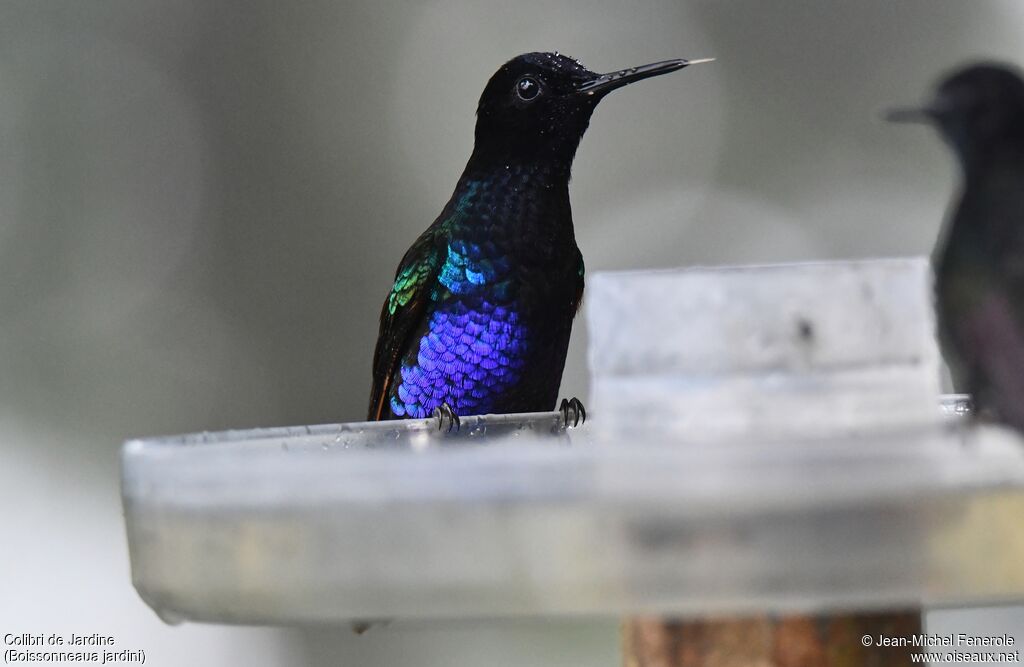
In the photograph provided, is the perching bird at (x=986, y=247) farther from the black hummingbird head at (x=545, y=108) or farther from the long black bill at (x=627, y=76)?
the black hummingbird head at (x=545, y=108)

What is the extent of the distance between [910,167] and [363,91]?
216cm

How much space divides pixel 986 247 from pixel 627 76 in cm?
174

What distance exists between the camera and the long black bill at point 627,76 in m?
2.31

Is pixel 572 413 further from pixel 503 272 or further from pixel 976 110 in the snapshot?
pixel 976 110

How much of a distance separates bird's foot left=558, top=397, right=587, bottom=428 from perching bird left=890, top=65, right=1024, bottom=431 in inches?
38.6

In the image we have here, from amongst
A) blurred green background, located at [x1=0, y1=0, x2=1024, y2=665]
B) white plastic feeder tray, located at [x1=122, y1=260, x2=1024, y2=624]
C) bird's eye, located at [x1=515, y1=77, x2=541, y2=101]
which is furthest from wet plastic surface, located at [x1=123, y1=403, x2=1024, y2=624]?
blurred green background, located at [x1=0, y1=0, x2=1024, y2=665]

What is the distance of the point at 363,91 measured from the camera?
5.23 meters

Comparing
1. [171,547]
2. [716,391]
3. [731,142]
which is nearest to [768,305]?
[716,391]

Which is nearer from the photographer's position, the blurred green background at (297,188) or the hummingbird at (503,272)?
the hummingbird at (503,272)

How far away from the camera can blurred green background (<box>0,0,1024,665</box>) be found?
4.80 m

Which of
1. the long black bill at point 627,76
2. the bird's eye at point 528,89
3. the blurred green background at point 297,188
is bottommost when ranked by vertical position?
the long black bill at point 627,76

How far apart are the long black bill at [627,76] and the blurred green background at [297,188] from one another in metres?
1.87

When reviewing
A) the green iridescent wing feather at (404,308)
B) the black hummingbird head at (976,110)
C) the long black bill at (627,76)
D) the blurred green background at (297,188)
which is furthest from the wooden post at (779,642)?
the blurred green background at (297,188)

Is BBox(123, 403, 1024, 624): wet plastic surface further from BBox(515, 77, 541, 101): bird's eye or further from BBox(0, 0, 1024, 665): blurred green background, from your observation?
BBox(0, 0, 1024, 665): blurred green background
